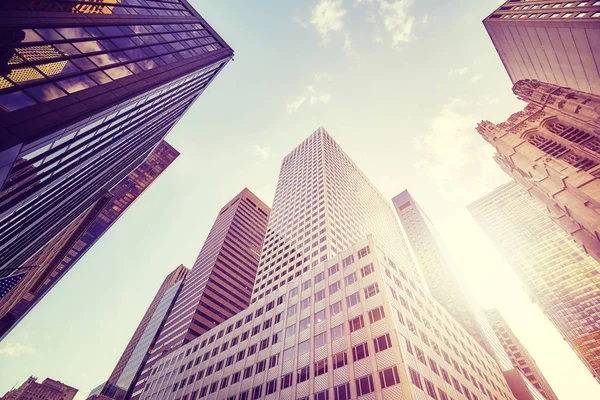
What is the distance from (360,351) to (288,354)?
10320 millimetres

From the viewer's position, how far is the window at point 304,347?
33062mm

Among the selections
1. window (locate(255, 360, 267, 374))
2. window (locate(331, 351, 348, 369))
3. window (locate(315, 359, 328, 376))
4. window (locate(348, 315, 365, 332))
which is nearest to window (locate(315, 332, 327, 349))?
window (locate(315, 359, 328, 376))

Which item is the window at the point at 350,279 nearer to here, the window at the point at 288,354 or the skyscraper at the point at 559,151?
the window at the point at 288,354

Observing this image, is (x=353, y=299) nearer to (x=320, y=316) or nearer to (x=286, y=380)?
(x=320, y=316)

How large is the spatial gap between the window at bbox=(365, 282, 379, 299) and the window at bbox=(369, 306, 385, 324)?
6.82 ft

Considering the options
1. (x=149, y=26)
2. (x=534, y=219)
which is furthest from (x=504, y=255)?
(x=149, y=26)

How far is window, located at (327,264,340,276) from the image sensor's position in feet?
131

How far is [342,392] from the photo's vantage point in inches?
1040

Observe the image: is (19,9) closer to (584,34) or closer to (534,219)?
(584,34)

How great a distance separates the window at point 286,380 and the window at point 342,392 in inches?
252

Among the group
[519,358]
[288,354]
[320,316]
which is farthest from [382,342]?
[519,358]

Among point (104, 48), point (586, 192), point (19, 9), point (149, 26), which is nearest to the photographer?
point (19, 9)

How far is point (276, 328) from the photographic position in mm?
39562

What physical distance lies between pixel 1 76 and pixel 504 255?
180 meters
